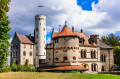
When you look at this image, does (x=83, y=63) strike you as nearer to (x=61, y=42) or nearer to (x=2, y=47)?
(x=61, y=42)

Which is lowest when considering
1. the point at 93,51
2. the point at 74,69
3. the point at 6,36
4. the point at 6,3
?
the point at 74,69

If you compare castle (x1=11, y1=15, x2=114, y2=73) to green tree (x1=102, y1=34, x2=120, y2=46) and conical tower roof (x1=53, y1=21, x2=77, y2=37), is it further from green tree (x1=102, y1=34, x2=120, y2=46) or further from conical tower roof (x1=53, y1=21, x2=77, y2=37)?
green tree (x1=102, y1=34, x2=120, y2=46)

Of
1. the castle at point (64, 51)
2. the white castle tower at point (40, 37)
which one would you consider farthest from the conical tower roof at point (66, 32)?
the white castle tower at point (40, 37)

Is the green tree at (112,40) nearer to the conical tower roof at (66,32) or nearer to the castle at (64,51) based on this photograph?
the castle at (64,51)

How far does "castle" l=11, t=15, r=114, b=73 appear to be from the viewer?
36656 mm

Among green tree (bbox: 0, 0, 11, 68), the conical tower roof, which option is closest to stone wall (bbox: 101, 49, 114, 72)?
the conical tower roof

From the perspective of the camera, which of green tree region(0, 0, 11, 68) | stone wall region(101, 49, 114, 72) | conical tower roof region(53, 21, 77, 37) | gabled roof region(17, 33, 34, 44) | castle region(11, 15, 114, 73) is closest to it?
green tree region(0, 0, 11, 68)

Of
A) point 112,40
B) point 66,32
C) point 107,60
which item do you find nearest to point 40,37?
point 66,32

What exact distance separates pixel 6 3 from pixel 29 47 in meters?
40.5

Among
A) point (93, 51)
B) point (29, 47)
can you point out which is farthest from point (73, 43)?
point (29, 47)

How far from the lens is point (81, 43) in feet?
139

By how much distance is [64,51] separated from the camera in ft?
121

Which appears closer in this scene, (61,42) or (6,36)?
(6,36)

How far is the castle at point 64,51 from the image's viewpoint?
3666 cm
